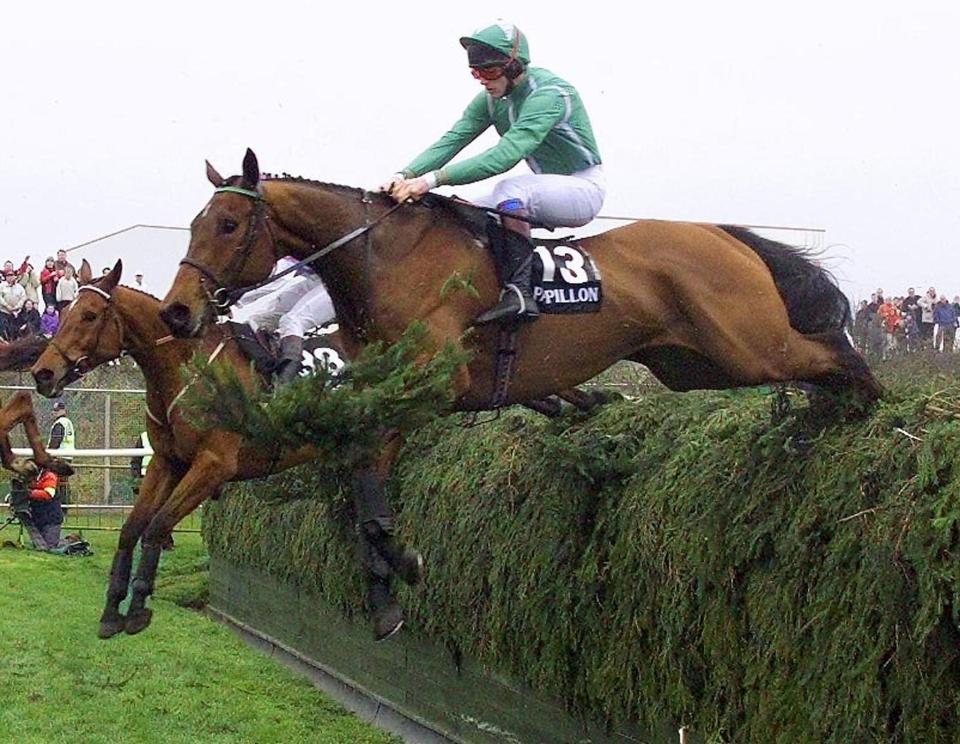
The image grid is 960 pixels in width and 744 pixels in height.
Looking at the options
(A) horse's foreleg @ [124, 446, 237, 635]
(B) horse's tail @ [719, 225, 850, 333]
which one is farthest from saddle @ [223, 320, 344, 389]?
(B) horse's tail @ [719, 225, 850, 333]

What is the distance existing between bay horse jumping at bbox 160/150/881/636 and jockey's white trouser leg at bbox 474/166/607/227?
0.14m

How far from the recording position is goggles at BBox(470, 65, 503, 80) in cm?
508

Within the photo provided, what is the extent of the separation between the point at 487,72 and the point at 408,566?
1978mm

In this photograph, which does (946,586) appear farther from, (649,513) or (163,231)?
(163,231)

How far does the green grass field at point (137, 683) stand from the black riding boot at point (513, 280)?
166 inches

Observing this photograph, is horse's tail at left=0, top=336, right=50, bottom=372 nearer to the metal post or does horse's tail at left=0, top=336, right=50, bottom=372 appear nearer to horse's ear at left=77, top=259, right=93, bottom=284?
horse's ear at left=77, top=259, right=93, bottom=284

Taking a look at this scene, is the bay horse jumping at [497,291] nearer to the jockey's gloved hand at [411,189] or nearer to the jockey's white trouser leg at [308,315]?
the jockey's gloved hand at [411,189]

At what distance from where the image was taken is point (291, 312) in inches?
265

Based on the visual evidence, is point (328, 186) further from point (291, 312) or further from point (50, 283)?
point (50, 283)

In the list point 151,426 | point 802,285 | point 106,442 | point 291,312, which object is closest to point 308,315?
point 291,312

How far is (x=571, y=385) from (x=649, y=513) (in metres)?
0.63

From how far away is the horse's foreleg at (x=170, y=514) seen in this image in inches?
240

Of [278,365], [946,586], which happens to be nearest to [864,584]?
[946,586]

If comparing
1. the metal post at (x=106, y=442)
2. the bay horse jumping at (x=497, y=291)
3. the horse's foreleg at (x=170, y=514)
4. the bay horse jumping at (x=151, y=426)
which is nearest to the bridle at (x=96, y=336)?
the bay horse jumping at (x=151, y=426)
